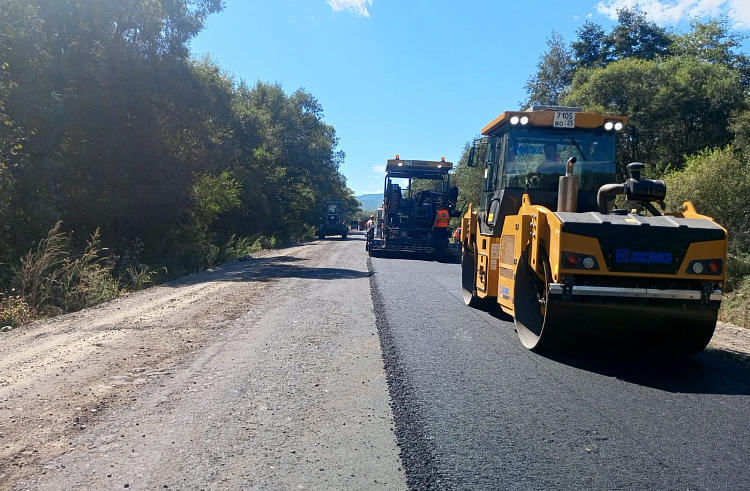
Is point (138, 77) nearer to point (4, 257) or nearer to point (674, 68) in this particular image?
point (4, 257)

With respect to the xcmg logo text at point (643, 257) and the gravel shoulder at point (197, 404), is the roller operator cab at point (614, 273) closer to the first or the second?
the xcmg logo text at point (643, 257)

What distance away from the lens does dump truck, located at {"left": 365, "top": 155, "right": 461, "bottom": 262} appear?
914 inches

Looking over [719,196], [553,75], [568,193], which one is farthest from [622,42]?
[568,193]

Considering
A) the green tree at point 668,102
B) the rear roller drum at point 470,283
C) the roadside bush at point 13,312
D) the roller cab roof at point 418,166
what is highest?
the green tree at point 668,102

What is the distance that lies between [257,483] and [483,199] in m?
7.54

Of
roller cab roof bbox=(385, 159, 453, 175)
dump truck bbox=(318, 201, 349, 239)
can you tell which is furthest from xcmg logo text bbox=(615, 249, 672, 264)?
dump truck bbox=(318, 201, 349, 239)

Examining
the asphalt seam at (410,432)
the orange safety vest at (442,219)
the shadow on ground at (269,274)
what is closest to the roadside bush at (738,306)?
the asphalt seam at (410,432)

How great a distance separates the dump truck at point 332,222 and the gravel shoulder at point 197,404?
1735 inches

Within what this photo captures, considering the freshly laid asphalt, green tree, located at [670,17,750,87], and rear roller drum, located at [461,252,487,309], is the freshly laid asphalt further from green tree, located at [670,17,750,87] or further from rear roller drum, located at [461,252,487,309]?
green tree, located at [670,17,750,87]

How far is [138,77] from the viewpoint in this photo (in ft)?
63.8

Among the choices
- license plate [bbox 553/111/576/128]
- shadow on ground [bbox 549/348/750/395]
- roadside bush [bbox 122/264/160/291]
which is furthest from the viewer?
roadside bush [bbox 122/264/160/291]

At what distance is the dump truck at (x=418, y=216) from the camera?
23.2 meters

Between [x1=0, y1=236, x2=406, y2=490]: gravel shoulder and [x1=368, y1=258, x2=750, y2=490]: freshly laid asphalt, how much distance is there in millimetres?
333

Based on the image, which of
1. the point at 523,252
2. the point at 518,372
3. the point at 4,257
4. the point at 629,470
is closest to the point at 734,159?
the point at 523,252
